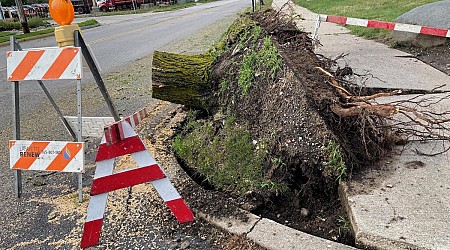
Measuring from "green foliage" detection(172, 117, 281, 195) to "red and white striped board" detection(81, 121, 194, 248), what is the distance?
0.52 metres

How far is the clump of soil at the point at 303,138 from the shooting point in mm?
2883

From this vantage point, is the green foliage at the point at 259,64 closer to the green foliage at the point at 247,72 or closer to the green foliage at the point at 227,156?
the green foliage at the point at 247,72

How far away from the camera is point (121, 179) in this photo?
274 cm

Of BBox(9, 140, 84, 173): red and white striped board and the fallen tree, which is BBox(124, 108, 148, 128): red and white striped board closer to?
BBox(9, 140, 84, 173): red and white striped board

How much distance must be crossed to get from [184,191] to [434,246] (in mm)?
1717

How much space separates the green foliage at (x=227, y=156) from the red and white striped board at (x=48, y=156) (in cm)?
95

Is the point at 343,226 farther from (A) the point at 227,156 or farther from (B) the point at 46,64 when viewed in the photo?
(B) the point at 46,64

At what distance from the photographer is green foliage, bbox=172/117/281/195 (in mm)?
3088

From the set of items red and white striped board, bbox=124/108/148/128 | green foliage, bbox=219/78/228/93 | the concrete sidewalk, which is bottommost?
the concrete sidewalk

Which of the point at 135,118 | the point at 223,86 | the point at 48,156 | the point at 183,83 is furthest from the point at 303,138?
the point at 48,156

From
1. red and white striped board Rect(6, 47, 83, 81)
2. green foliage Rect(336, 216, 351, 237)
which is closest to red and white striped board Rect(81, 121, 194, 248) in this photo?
red and white striped board Rect(6, 47, 83, 81)

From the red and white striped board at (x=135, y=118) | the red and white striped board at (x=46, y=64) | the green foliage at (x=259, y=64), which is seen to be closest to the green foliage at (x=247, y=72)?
the green foliage at (x=259, y=64)

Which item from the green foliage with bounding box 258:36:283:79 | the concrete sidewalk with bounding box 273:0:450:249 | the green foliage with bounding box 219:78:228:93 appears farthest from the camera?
the green foliage with bounding box 219:78:228:93

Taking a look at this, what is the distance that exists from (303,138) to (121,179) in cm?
135
